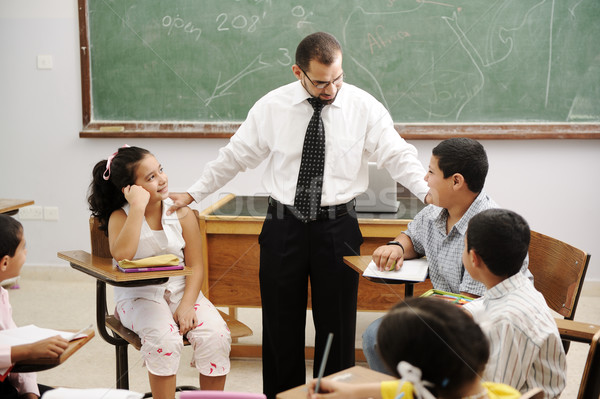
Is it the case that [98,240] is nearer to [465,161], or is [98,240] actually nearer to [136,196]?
[136,196]

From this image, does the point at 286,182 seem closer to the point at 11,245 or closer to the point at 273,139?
the point at 273,139

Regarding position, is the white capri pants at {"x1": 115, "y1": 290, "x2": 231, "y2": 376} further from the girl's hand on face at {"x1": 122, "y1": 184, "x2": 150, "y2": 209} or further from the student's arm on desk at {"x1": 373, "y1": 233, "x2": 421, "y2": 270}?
the student's arm on desk at {"x1": 373, "y1": 233, "x2": 421, "y2": 270}

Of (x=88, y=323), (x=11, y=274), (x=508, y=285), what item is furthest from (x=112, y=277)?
(x=88, y=323)

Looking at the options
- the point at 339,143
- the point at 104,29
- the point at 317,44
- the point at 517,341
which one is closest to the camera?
the point at 517,341

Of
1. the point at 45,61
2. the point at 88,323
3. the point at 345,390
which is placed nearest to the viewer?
the point at 345,390

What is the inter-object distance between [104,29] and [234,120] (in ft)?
3.35

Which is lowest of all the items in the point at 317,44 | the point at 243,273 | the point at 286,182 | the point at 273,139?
the point at 243,273

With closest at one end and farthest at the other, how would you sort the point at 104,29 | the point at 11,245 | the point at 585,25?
1. the point at 11,245
2. the point at 585,25
3. the point at 104,29

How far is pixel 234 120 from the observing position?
3832mm

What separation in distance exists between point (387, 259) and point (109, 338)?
3.12 ft

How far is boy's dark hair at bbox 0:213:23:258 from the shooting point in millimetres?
1512

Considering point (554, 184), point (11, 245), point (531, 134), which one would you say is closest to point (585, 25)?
point (531, 134)

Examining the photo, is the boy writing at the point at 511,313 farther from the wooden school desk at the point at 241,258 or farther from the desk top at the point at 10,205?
the desk top at the point at 10,205

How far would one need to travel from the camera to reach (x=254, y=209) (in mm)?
2734
